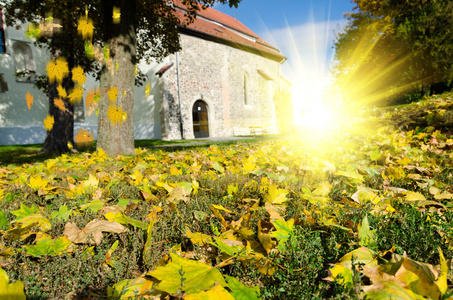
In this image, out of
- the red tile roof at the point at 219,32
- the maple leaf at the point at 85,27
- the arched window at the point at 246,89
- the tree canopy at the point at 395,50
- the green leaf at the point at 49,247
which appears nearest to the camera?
the green leaf at the point at 49,247

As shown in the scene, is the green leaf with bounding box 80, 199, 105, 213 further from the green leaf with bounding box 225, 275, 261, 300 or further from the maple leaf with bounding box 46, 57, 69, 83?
the maple leaf with bounding box 46, 57, 69, 83

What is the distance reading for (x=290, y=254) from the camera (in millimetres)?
951

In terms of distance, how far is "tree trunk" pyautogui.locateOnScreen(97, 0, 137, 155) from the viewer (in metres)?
5.50

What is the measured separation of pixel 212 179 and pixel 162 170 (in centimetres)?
96

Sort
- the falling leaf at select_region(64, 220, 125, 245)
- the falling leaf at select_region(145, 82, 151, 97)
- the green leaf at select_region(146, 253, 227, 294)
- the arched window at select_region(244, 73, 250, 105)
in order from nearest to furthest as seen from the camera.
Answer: the green leaf at select_region(146, 253, 227, 294) < the falling leaf at select_region(64, 220, 125, 245) < the falling leaf at select_region(145, 82, 151, 97) < the arched window at select_region(244, 73, 250, 105)

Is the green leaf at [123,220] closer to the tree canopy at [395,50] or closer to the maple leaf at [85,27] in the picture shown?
the maple leaf at [85,27]

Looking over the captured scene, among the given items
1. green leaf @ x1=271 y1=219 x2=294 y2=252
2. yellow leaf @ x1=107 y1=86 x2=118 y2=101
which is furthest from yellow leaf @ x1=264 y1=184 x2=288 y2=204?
yellow leaf @ x1=107 y1=86 x2=118 y2=101

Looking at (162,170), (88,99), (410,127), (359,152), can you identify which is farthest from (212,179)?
(88,99)

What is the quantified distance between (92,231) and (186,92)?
56.3ft

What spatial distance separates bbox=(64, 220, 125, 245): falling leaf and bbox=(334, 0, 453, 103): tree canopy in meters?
16.6

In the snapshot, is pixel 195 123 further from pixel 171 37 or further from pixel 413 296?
pixel 413 296

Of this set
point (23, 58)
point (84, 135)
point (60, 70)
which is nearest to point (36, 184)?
point (60, 70)

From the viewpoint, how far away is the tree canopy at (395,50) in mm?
13883

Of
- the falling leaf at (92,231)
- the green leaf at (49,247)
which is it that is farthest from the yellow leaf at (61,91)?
the green leaf at (49,247)
